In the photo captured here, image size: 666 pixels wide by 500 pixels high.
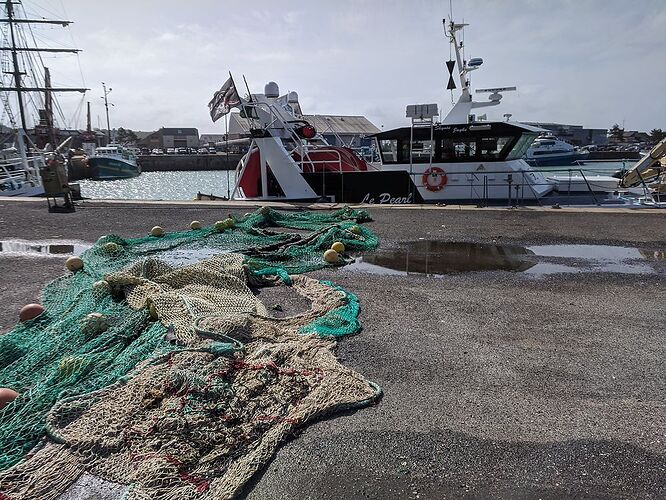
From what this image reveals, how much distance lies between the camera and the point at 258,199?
16.6m

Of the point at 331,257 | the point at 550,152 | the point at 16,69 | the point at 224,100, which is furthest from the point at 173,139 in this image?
the point at 331,257

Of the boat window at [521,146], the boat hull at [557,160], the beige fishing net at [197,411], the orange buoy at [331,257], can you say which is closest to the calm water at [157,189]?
the boat hull at [557,160]

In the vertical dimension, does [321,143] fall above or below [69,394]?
above

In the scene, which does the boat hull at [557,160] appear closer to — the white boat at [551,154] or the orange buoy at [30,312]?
the white boat at [551,154]

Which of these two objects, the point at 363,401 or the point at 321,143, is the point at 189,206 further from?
the point at 363,401

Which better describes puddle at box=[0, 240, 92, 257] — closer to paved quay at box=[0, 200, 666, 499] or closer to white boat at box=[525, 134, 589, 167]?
paved quay at box=[0, 200, 666, 499]

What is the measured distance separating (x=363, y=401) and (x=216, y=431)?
3.26ft

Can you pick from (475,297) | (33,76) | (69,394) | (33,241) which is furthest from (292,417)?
(33,76)

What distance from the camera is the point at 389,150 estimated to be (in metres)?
16.0

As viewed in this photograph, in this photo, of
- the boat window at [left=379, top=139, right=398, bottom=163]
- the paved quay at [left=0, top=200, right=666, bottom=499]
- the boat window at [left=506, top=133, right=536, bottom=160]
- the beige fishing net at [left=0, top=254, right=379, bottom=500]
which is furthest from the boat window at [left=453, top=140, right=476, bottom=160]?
the beige fishing net at [left=0, top=254, right=379, bottom=500]

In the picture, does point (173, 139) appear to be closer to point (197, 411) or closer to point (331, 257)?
point (331, 257)

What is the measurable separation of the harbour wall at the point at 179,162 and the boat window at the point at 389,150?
56698 mm

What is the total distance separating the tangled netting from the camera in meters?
2.46

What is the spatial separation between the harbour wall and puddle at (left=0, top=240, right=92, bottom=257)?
6248 centimetres
